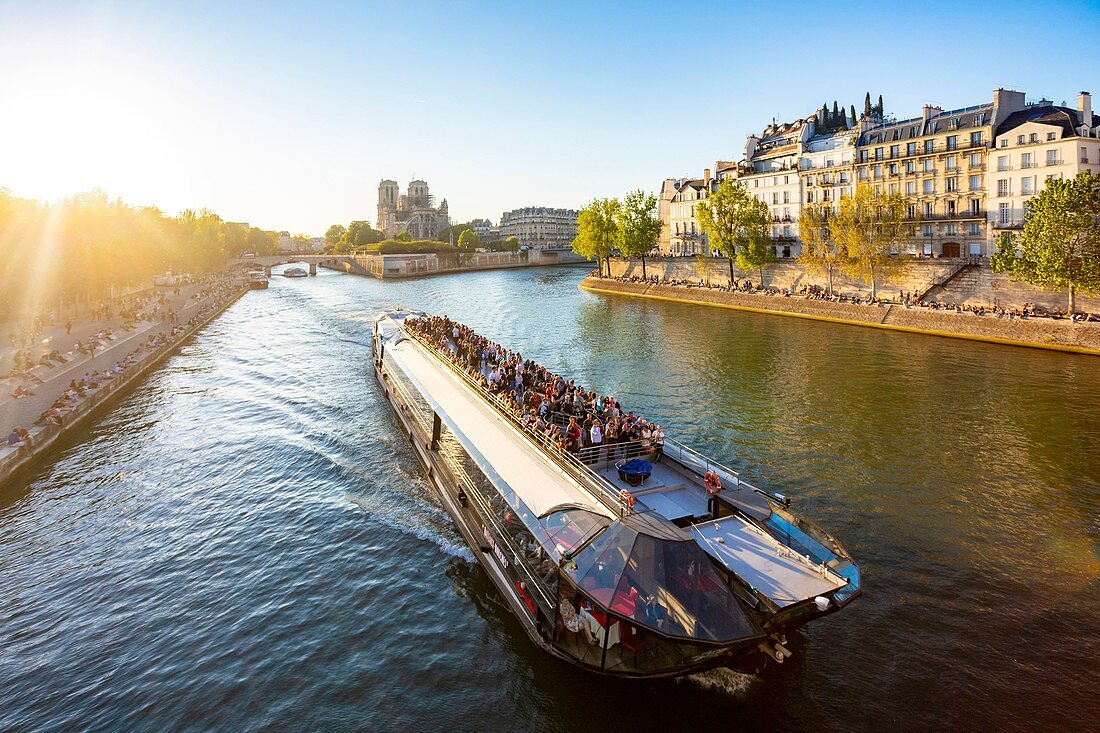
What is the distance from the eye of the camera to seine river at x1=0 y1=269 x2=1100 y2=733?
11.7 m

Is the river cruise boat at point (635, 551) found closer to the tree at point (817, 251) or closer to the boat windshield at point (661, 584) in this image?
the boat windshield at point (661, 584)

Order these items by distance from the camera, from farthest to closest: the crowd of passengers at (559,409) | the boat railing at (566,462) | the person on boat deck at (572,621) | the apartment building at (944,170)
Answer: the apartment building at (944,170), the crowd of passengers at (559,409), the boat railing at (566,462), the person on boat deck at (572,621)

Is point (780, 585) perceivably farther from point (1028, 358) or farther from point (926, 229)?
point (926, 229)

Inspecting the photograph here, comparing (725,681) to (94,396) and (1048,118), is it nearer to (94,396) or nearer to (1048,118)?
(94,396)

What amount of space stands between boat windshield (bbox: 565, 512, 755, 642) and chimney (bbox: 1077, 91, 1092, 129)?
62.5m

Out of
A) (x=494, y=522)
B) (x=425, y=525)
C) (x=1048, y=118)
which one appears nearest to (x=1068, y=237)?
(x=1048, y=118)

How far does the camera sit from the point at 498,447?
16.9 metres

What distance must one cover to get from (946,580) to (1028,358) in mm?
30937

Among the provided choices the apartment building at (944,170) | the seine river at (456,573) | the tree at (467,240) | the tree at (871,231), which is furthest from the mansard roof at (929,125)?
the tree at (467,240)

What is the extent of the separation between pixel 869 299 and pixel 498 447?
50659 mm

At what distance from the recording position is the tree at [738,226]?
69.9 metres

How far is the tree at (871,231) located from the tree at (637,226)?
32.0 metres

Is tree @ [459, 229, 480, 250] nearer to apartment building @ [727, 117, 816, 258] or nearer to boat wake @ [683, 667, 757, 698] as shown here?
apartment building @ [727, 117, 816, 258]

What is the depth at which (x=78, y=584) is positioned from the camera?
54.0 feet
